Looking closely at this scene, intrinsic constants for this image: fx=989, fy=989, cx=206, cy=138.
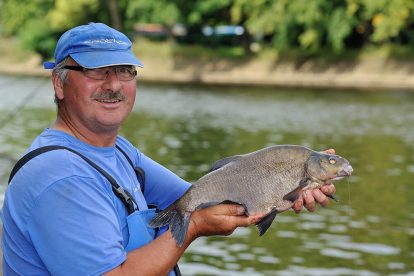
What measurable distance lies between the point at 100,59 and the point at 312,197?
101 cm

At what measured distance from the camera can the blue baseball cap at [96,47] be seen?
3.54 m

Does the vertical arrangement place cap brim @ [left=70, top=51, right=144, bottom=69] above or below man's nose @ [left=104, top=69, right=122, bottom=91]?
above

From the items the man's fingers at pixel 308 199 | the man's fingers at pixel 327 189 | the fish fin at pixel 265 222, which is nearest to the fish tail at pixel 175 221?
the fish fin at pixel 265 222

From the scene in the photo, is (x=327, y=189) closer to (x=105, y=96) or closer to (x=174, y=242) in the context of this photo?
(x=174, y=242)

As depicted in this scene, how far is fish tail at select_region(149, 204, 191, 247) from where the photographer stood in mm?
3518

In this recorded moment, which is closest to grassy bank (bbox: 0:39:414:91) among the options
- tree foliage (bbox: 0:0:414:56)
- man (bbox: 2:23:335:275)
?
tree foliage (bbox: 0:0:414:56)

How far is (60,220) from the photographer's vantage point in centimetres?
325

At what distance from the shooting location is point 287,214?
15758 mm

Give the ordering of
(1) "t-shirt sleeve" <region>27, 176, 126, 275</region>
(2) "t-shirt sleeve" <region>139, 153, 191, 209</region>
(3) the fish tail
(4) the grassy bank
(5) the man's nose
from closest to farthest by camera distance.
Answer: (1) "t-shirt sleeve" <region>27, 176, 126, 275</region>, (3) the fish tail, (5) the man's nose, (2) "t-shirt sleeve" <region>139, 153, 191, 209</region>, (4) the grassy bank

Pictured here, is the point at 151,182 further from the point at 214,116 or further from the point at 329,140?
the point at 214,116

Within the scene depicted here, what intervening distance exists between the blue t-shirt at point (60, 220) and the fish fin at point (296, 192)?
2.21 feet

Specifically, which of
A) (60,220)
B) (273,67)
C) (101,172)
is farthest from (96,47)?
(273,67)

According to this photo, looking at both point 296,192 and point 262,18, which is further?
point 262,18

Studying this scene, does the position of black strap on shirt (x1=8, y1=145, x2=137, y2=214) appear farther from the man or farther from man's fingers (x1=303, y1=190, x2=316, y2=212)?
man's fingers (x1=303, y1=190, x2=316, y2=212)
